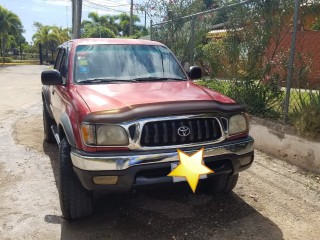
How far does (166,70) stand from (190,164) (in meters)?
1.67

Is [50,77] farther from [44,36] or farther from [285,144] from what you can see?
[44,36]

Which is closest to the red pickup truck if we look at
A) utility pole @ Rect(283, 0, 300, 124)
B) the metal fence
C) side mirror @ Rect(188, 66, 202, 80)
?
side mirror @ Rect(188, 66, 202, 80)

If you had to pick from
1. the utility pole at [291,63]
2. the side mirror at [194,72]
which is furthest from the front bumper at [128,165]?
the utility pole at [291,63]

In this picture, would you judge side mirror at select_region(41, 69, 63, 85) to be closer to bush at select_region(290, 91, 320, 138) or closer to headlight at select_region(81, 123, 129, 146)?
headlight at select_region(81, 123, 129, 146)

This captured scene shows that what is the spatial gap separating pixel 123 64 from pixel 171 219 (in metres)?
1.87

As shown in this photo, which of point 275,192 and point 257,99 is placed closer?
point 275,192

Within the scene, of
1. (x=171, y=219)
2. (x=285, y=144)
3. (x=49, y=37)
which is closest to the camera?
(x=171, y=219)

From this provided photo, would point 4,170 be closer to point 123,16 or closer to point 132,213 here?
point 132,213

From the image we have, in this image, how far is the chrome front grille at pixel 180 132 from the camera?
2885mm

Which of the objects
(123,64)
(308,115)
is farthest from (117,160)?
(308,115)

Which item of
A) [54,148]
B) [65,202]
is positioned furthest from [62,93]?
[54,148]

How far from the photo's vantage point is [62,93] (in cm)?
383

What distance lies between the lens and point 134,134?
2828mm

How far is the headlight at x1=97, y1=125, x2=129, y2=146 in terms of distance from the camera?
282 centimetres
